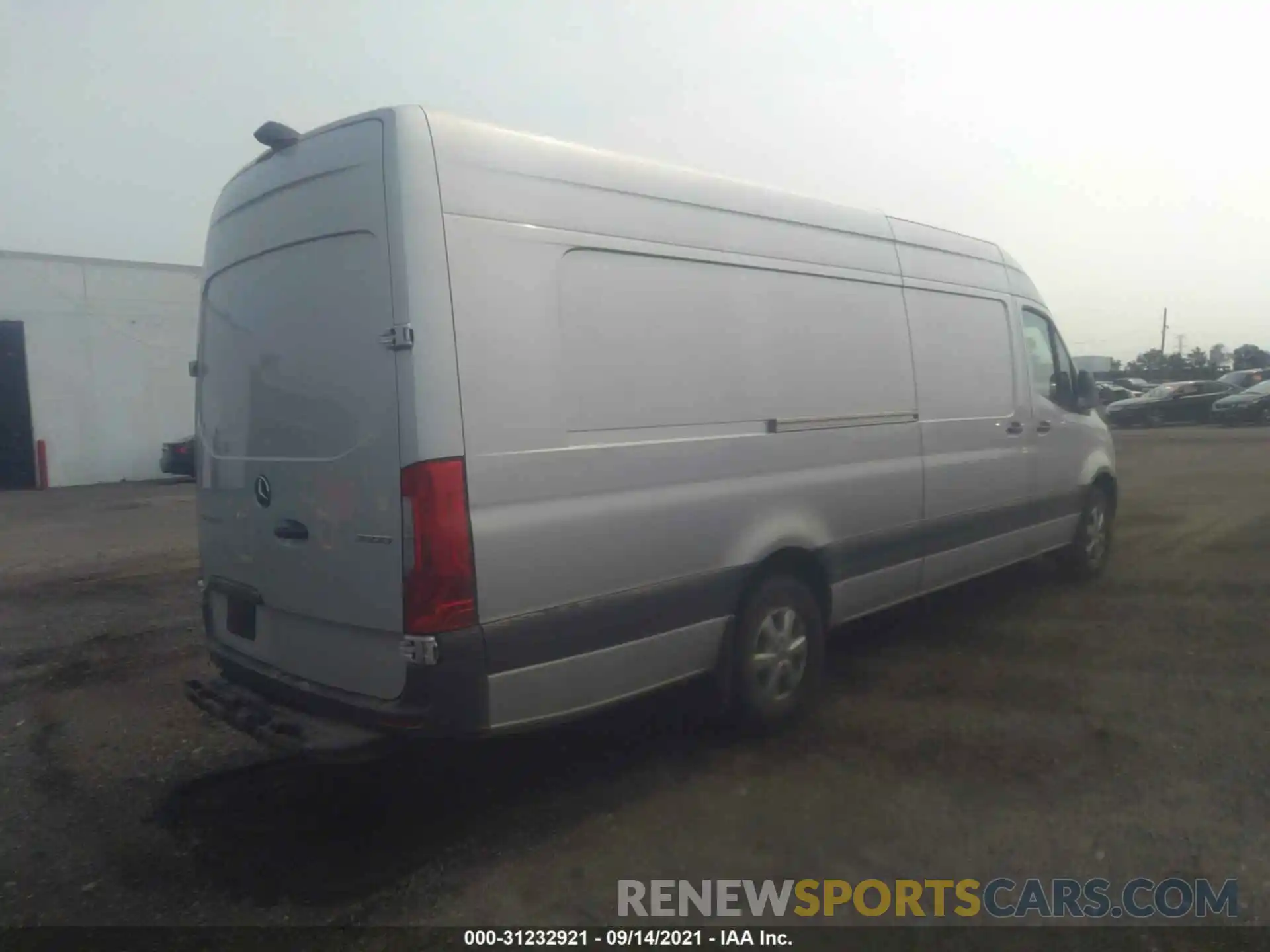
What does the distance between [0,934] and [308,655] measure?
127cm

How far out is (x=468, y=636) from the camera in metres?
3.36

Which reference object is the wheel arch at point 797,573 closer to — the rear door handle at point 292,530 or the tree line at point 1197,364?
the rear door handle at point 292,530

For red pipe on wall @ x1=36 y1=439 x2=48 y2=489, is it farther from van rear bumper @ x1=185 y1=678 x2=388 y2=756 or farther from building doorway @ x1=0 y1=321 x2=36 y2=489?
van rear bumper @ x1=185 y1=678 x2=388 y2=756

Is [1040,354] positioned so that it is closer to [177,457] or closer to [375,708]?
[375,708]

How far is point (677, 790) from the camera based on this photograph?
409cm

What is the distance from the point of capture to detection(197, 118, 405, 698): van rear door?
3441mm

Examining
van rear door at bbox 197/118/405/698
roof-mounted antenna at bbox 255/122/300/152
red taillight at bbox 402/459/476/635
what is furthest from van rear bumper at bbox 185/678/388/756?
roof-mounted antenna at bbox 255/122/300/152

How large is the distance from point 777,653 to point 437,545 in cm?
194

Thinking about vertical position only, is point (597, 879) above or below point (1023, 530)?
below

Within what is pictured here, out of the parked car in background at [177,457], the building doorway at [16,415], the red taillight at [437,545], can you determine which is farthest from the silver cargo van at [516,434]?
the building doorway at [16,415]

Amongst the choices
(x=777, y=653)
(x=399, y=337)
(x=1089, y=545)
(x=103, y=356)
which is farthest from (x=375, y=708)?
(x=103, y=356)

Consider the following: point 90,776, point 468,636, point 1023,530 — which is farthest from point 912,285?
point 90,776

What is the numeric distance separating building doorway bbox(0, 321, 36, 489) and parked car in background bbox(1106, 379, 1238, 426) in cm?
2733

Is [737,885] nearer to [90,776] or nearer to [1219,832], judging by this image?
[1219,832]
